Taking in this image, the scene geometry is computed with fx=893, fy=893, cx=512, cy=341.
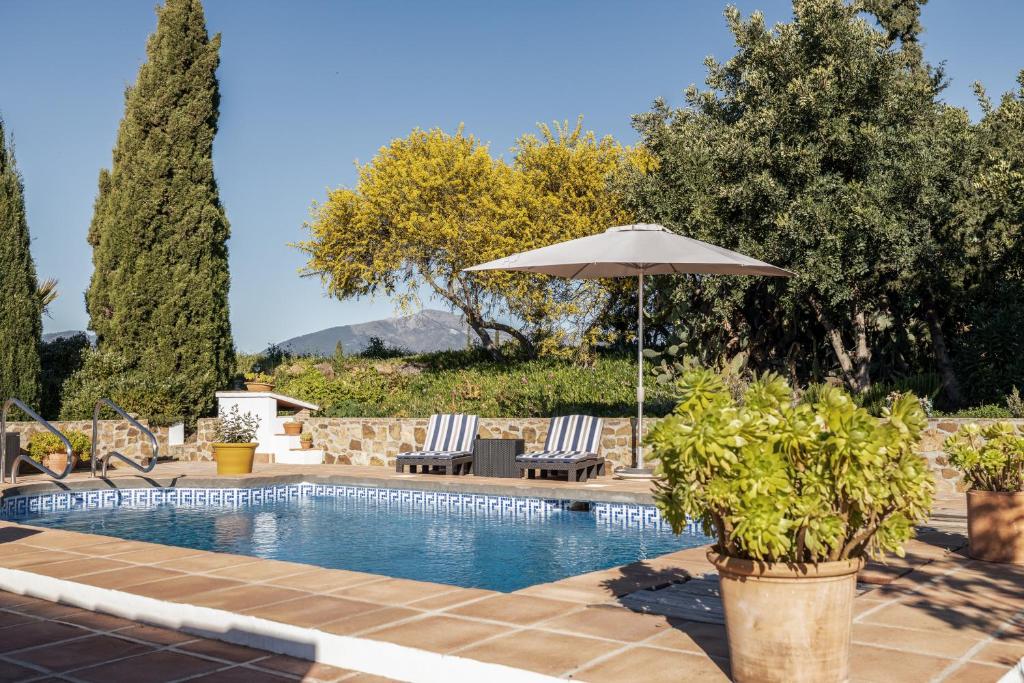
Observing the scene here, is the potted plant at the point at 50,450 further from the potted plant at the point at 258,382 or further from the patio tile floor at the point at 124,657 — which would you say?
the patio tile floor at the point at 124,657

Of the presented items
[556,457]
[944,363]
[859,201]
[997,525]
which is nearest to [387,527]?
[556,457]

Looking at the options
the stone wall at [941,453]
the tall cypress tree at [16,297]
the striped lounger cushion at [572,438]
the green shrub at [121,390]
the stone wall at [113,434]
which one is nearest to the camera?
the stone wall at [941,453]

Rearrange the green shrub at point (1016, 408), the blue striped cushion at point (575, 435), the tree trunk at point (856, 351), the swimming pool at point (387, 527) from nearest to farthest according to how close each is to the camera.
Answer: the swimming pool at point (387, 527) < the green shrub at point (1016, 408) < the blue striped cushion at point (575, 435) < the tree trunk at point (856, 351)

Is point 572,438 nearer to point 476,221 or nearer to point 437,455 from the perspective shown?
point 437,455

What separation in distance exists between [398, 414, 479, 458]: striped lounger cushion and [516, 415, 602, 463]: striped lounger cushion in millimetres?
1266

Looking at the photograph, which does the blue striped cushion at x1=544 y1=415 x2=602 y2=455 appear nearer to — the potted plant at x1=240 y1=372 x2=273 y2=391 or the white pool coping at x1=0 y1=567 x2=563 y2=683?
the potted plant at x1=240 y1=372 x2=273 y2=391

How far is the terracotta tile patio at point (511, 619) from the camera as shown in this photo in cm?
390

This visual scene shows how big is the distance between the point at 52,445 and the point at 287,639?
1095 cm

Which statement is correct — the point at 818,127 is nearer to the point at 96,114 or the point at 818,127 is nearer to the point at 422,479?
the point at 422,479

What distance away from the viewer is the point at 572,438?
13.0 metres

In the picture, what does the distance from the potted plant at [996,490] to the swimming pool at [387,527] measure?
300 centimetres

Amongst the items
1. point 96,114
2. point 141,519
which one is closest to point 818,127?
point 141,519

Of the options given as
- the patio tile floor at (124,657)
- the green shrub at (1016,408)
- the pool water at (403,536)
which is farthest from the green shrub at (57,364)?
the green shrub at (1016,408)

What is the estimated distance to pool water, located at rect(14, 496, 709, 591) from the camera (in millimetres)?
7824
